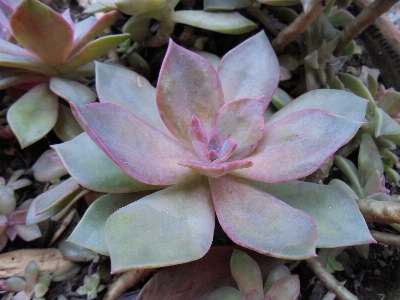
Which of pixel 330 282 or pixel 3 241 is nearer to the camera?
pixel 330 282

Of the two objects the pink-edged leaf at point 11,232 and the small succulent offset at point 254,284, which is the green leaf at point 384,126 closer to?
the small succulent offset at point 254,284

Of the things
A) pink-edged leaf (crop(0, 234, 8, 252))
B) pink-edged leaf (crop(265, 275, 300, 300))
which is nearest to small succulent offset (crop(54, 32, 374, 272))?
pink-edged leaf (crop(265, 275, 300, 300))

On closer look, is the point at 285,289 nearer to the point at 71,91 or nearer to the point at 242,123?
the point at 242,123

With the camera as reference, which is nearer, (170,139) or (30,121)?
(170,139)

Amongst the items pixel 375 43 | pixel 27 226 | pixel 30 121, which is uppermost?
pixel 375 43

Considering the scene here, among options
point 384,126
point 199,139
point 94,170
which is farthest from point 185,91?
point 384,126

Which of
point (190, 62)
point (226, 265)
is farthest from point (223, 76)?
point (226, 265)

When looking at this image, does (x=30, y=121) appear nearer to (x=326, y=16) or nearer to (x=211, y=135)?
(x=211, y=135)
